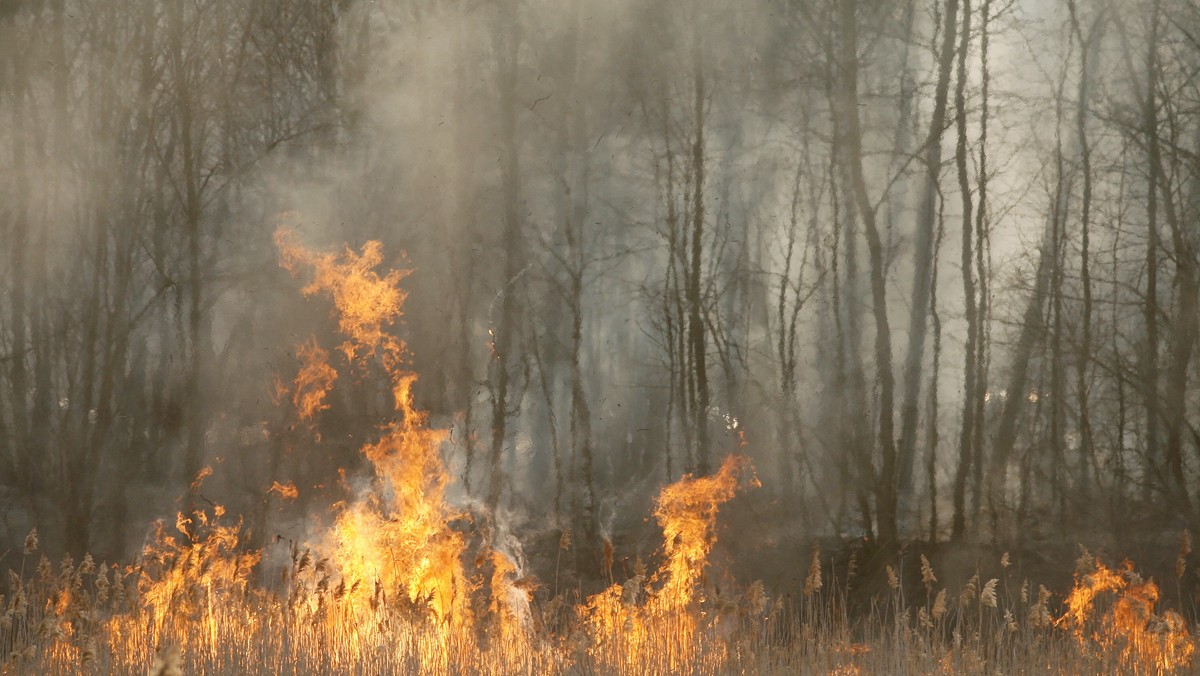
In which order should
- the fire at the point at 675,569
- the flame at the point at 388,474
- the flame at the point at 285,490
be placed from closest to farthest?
1. the fire at the point at 675,569
2. the flame at the point at 388,474
3. the flame at the point at 285,490

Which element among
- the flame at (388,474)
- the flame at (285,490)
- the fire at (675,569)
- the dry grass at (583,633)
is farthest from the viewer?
the flame at (285,490)

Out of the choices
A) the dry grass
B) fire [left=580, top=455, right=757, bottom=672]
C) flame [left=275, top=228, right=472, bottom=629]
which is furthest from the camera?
flame [left=275, top=228, right=472, bottom=629]

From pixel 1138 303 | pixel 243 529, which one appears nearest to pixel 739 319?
pixel 1138 303

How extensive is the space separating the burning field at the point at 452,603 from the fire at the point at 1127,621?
0.02m

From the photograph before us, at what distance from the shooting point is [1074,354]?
6.57 m

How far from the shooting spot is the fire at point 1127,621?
523 cm

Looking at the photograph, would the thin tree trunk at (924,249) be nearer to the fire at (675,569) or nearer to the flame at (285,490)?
the fire at (675,569)

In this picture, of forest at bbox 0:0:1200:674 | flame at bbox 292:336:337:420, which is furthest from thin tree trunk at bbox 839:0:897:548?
flame at bbox 292:336:337:420

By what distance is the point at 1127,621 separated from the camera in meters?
6.03

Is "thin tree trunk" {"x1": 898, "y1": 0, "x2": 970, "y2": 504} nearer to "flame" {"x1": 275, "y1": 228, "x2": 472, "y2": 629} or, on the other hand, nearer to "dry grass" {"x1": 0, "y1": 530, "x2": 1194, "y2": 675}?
"dry grass" {"x1": 0, "y1": 530, "x2": 1194, "y2": 675}

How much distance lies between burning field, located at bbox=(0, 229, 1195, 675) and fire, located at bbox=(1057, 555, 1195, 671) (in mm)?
17

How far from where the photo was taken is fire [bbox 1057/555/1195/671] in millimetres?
5227

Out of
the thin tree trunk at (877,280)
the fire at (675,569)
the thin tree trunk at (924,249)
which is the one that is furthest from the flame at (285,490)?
the thin tree trunk at (924,249)

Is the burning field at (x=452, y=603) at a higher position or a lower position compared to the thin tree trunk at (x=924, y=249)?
lower
